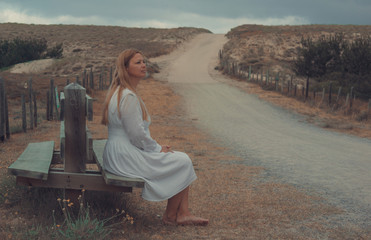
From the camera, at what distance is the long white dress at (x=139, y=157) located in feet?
14.0

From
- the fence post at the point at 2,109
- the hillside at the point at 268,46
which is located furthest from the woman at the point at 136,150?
the hillside at the point at 268,46

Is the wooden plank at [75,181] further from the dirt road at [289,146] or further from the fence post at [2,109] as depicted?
the fence post at [2,109]

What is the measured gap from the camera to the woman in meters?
4.27

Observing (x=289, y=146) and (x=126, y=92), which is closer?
(x=126, y=92)

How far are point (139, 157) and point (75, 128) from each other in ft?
2.21

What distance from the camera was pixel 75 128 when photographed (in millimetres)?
4324

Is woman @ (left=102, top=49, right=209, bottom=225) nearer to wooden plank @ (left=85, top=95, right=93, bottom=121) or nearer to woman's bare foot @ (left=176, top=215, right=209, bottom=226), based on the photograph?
woman's bare foot @ (left=176, top=215, right=209, bottom=226)

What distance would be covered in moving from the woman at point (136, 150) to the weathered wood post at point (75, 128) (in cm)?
23

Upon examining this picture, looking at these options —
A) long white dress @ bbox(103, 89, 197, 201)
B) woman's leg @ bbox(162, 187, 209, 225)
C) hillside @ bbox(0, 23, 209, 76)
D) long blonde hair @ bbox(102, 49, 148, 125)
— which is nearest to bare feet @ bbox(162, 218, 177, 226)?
woman's leg @ bbox(162, 187, 209, 225)

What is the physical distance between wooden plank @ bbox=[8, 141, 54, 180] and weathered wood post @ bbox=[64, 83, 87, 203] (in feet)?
0.84

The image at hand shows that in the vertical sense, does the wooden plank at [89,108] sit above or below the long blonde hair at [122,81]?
below

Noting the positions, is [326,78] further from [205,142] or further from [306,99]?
[205,142]

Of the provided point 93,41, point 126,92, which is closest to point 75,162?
point 126,92

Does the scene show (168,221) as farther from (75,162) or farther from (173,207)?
(75,162)
